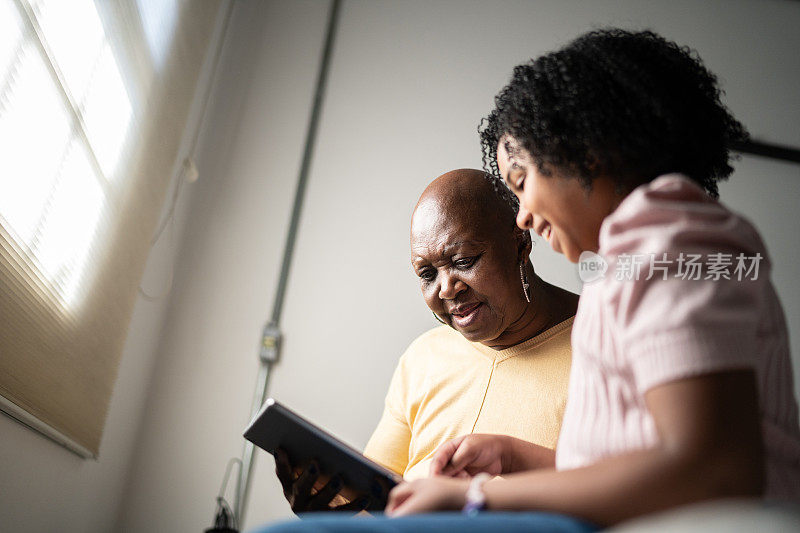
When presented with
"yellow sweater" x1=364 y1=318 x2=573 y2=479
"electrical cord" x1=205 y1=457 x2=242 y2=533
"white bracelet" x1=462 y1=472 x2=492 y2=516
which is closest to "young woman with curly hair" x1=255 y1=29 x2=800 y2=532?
"white bracelet" x1=462 y1=472 x2=492 y2=516

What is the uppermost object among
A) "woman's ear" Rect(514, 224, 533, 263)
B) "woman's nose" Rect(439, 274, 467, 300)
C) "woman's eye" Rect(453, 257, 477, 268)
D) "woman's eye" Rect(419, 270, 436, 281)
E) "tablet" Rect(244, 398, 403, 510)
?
"woman's ear" Rect(514, 224, 533, 263)

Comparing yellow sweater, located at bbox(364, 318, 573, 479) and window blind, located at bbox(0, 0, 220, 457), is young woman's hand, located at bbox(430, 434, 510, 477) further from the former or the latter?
window blind, located at bbox(0, 0, 220, 457)

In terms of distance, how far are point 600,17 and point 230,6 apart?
1309mm

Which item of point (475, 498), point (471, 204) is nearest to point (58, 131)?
point (471, 204)

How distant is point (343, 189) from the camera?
2.40m

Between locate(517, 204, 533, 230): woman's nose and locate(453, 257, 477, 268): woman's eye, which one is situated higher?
locate(453, 257, 477, 268): woman's eye

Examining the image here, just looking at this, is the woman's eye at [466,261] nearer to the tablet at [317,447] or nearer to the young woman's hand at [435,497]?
the tablet at [317,447]

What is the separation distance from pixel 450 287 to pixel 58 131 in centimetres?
90

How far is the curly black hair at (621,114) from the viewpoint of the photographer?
0.91m

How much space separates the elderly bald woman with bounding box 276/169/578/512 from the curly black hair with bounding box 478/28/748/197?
2.23 feet

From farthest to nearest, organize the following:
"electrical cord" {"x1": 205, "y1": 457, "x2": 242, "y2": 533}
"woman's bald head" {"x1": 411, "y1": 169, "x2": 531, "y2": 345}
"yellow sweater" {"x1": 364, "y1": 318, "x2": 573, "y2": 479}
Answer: "electrical cord" {"x1": 205, "y1": 457, "x2": 242, "y2": 533} < "woman's bald head" {"x1": 411, "y1": 169, "x2": 531, "y2": 345} < "yellow sweater" {"x1": 364, "y1": 318, "x2": 573, "y2": 479}

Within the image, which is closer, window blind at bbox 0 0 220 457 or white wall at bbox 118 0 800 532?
window blind at bbox 0 0 220 457

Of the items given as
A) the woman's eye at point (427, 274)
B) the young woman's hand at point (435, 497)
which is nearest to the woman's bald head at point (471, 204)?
the woman's eye at point (427, 274)

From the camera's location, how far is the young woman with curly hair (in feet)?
2.02
